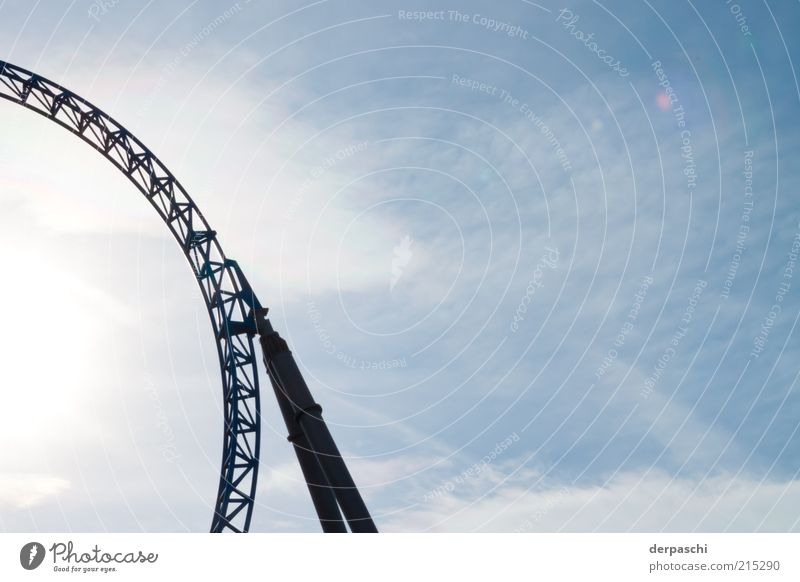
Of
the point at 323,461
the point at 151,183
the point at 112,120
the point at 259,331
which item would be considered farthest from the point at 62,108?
the point at 323,461
